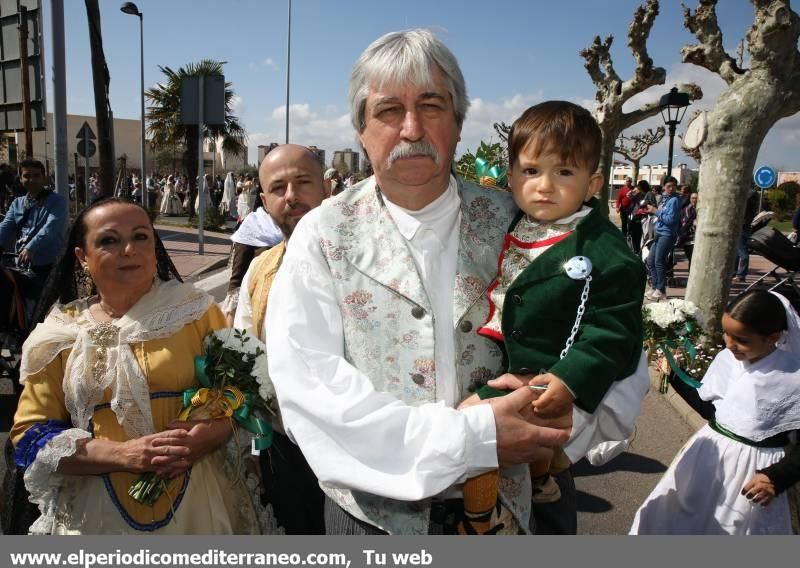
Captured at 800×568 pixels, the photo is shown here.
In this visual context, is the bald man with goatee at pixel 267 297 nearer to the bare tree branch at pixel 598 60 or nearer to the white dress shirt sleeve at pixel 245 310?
the white dress shirt sleeve at pixel 245 310

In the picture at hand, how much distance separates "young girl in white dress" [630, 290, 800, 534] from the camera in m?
2.76

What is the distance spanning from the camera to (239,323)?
2686 millimetres

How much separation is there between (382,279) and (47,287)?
58.5 inches

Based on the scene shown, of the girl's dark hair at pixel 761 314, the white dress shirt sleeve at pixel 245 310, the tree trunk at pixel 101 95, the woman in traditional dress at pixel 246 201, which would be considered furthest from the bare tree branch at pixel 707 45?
the woman in traditional dress at pixel 246 201

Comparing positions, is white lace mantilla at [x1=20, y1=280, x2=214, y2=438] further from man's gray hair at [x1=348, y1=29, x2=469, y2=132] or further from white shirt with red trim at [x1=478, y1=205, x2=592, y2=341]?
white shirt with red trim at [x1=478, y1=205, x2=592, y2=341]

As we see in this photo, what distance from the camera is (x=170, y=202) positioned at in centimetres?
2900

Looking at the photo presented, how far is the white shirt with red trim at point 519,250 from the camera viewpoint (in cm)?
166

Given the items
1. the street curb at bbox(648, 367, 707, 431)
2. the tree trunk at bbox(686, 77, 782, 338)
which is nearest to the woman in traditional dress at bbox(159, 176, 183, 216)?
the tree trunk at bbox(686, 77, 782, 338)

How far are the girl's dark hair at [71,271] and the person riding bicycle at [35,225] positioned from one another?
4.03 meters

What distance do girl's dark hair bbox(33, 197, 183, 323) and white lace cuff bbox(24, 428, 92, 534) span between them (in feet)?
1.93

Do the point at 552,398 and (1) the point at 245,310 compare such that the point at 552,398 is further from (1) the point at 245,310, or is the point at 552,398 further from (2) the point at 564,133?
(1) the point at 245,310

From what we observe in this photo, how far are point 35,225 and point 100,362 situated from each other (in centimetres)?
512
